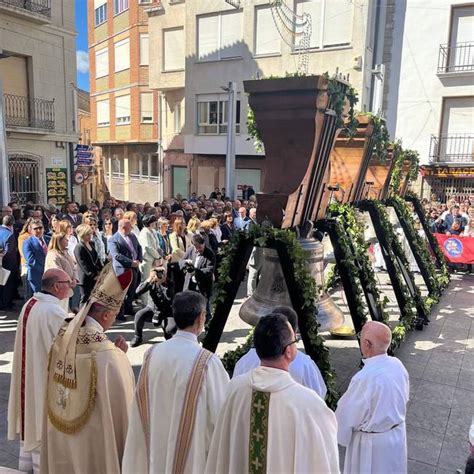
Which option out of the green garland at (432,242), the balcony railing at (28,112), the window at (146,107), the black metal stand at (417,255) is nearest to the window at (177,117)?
the window at (146,107)

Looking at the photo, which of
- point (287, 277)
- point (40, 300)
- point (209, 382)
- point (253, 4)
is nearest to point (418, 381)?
point (287, 277)

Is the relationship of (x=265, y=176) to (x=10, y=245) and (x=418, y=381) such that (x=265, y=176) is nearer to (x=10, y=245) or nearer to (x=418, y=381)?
(x=418, y=381)

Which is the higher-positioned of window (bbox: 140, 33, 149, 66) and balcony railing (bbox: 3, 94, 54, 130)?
window (bbox: 140, 33, 149, 66)

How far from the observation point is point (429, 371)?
6176mm

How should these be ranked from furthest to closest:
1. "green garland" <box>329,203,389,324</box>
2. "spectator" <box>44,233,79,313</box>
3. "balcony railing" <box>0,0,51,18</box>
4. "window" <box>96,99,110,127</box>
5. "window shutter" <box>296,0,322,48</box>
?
1. "window" <box>96,99,110,127</box>
2. "window shutter" <box>296,0,322,48</box>
3. "balcony railing" <box>0,0,51,18</box>
4. "spectator" <box>44,233,79,313</box>
5. "green garland" <box>329,203,389,324</box>

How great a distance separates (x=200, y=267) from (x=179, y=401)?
15.9ft

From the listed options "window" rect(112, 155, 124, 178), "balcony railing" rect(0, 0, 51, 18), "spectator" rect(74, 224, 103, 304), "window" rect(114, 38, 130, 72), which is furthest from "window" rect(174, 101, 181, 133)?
"spectator" rect(74, 224, 103, 304)

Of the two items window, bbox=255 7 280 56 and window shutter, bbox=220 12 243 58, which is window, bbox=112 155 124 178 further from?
window, bbox=255 7 280 56

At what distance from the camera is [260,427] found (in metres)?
2.40

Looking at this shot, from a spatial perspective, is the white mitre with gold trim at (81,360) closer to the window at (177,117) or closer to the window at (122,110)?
the window at (177,117)

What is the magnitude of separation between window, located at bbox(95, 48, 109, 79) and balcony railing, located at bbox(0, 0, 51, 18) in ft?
50.1

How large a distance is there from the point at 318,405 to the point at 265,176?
2.21 m

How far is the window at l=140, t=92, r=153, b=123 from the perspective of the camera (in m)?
29.6

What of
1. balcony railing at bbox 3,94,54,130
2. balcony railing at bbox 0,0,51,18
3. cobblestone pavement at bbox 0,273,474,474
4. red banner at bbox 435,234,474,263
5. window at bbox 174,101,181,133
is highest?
balcony railing at bbox 0,0,51,18
